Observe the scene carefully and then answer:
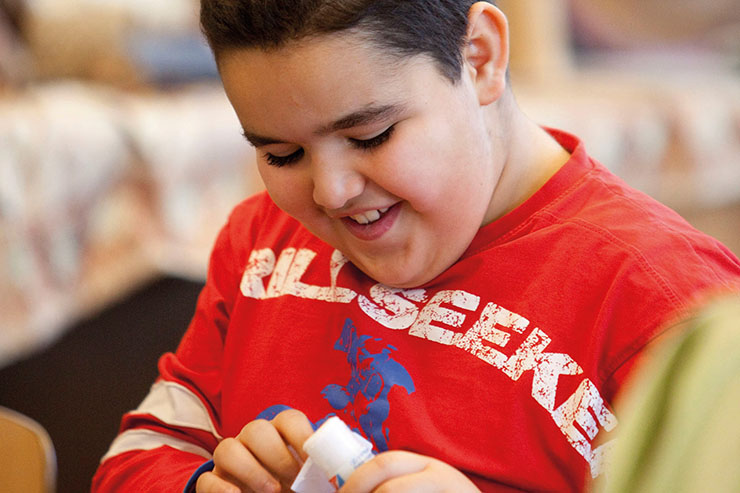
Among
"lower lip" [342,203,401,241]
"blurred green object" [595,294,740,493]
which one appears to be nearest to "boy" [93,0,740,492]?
"lower lip" [342,203,401,241]

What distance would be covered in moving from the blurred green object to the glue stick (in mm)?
266

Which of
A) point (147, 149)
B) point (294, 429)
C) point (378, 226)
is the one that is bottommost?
point (147, 149)

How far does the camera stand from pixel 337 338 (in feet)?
2.44

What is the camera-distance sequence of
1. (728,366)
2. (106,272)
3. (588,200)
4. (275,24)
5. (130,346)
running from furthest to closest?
(106,272) → (130,346) → (588,200) → (275,24) → (728,366)

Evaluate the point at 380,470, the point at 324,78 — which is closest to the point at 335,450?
the point at 380,470

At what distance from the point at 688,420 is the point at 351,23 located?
16.8 inches

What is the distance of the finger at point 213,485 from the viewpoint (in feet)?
2.03

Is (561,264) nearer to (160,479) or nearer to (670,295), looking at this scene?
(670,295)

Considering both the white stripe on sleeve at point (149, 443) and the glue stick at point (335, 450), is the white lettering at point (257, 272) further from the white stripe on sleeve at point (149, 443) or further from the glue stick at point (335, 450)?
the glue stick at point (335, 450)

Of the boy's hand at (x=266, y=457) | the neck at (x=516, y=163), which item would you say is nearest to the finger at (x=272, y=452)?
the boy's hand at (x=266, y=457)

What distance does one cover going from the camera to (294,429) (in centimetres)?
60

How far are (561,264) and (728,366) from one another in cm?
42

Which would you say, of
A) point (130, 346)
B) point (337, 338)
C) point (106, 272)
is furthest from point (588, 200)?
point (106, 272)

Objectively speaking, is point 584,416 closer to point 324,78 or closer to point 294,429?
point 294,429
